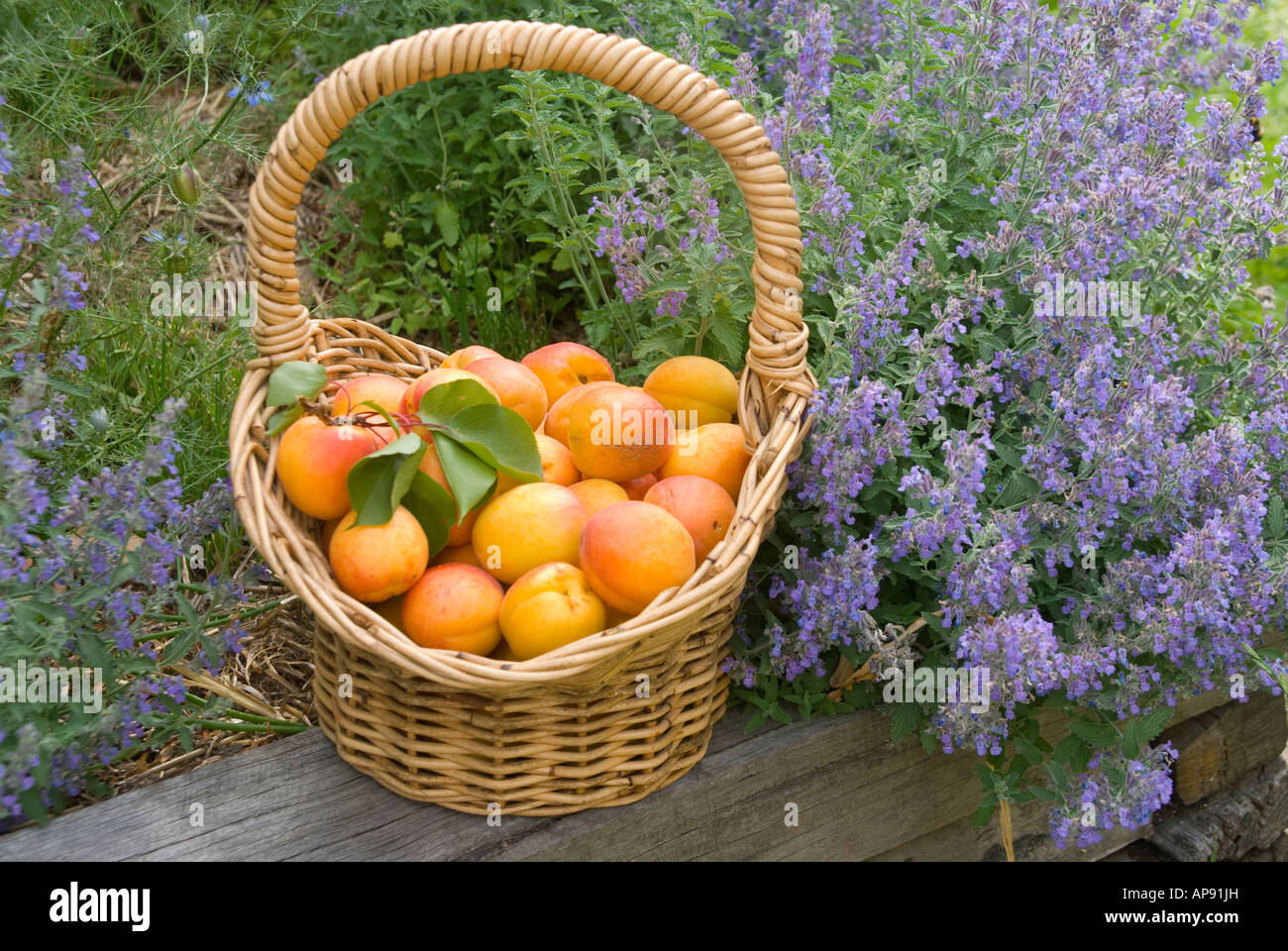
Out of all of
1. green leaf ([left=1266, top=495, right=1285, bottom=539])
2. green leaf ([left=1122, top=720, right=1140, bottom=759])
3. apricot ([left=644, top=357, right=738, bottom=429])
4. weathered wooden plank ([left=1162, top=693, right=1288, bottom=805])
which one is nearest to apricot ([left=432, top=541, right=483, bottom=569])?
apricot ([left=644, top=357, right=738, bottom=429])

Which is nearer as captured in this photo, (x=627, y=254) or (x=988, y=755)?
(x=988, y=755)

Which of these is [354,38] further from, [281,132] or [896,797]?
[896,797]

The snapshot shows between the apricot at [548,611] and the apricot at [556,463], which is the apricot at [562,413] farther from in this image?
the apricot at [548,611]

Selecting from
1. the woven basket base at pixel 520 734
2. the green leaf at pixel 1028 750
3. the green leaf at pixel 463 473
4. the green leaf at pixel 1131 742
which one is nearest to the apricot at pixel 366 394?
the green leaf at pixel 463 473

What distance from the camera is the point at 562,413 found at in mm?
1969

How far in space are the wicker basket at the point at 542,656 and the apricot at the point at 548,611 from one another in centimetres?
8

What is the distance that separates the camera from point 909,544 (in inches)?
66.0

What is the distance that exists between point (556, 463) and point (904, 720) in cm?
73

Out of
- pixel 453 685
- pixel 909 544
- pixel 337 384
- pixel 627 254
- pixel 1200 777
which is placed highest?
pixel 627 254

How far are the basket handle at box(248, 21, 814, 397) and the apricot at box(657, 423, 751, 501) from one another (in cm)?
12

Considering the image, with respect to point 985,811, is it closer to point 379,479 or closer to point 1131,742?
point 1131,742

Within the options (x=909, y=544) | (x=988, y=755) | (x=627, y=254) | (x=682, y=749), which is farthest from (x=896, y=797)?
(x=627, y=254)

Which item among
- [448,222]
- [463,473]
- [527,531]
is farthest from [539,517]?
[448,222]
